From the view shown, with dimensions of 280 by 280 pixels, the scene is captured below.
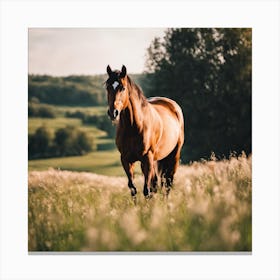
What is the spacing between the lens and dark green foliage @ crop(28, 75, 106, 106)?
21.7 feet

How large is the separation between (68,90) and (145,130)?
1.25 m

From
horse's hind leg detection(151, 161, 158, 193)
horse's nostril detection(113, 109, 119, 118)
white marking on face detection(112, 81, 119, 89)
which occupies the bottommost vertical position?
horse's hind leg detection(151, 161, 158, 193)

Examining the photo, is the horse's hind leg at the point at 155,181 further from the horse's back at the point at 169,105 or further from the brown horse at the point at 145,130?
the horse's back at the point at 169,105

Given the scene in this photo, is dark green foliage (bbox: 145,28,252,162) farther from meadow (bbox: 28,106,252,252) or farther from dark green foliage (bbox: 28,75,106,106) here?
dark green foliage (bbox: 28,75,106,106)

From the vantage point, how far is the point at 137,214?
21.1 ft

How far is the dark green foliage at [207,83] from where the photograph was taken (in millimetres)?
6715

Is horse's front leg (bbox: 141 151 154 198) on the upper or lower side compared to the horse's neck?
lower

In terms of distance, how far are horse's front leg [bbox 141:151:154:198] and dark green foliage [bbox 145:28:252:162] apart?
Answer: 2.28ft

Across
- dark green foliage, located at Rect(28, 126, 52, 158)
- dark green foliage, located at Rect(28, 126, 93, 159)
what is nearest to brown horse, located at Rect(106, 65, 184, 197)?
dark green foliage, located at Rect(28, 126, 93, 159)

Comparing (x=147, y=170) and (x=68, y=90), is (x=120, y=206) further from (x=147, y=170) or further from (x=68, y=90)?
(x=68, y=90)

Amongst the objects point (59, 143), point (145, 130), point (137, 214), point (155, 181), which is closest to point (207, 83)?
point (145, 130)

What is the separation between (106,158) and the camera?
22.1ft
